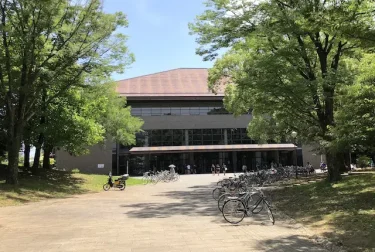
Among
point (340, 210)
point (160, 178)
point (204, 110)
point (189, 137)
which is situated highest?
point (204, 110)

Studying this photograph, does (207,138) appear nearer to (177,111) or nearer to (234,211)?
(177,111)

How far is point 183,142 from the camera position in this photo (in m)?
52.8

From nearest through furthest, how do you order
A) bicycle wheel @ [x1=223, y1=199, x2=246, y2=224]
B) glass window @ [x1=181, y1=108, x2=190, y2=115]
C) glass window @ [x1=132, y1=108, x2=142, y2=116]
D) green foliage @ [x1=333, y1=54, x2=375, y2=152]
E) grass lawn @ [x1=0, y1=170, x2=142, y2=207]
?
bicycle wheel @ [x1=223, y1=199, x2=246, y2=224], green foliage @ [x1=333, y1=54, x2=375, y2=152], grass lawn @ [x1=0, y1=170, x2=142, y2=207], glass window @ [x1=132, y1=108, x2=142, y2=116], glass window @ [x1=181, y1=108, x2=190, y2=115]

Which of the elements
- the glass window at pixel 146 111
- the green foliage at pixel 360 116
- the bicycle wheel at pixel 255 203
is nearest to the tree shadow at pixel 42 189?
the bicycle wheel at pixel 255 203

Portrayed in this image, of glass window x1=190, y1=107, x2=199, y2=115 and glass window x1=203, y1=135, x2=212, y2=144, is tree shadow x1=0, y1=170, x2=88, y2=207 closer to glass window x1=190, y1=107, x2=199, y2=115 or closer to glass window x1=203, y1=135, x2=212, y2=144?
glass window x1=203, y1=135, x2=212, y2=144

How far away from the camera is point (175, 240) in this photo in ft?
26.0

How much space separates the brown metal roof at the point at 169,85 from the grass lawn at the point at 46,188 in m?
23.2

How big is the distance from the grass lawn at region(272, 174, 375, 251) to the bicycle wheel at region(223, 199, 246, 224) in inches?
65.2

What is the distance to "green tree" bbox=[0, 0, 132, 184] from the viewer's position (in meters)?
19.2

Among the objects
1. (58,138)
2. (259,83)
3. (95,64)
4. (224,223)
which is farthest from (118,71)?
(224,223)

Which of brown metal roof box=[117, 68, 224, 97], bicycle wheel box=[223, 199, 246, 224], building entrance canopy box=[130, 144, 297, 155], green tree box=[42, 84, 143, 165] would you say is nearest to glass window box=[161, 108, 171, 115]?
brown metal roof box=[117, 68, 224, 97]

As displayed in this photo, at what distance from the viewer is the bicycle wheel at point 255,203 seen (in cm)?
1111

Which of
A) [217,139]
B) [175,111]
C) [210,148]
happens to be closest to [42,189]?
[210,148]

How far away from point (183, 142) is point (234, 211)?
140 ft
